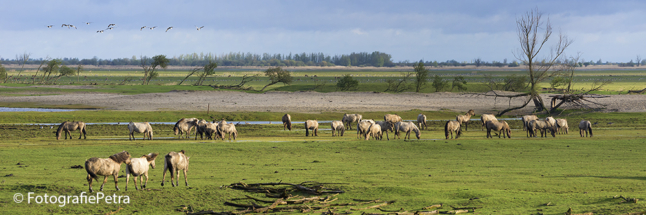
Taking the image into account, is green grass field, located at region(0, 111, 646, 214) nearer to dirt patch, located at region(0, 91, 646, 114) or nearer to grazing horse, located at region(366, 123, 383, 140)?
grazing horse, located at region(366, 123, 383, 140)

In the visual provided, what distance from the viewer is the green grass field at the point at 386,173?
12.6 metres

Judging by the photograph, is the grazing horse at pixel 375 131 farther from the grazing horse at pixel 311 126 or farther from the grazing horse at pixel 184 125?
the grazing horse at pixel 184 125

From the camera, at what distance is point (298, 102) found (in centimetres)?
6228

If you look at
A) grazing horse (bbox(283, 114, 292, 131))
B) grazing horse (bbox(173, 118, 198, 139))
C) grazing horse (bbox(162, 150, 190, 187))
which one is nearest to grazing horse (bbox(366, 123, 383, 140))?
grazing horse (bbox(283, 114, 292, 131))

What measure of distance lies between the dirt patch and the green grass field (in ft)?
74.1

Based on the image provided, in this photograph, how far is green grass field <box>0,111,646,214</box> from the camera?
12570mm

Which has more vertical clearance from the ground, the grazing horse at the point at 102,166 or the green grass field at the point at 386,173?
the grazing horse at the point at 102,166

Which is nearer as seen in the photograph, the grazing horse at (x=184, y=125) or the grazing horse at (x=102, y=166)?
the grazing horse at (x=102, y=166)

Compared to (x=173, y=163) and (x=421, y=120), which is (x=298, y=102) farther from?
(x=173, y=163)

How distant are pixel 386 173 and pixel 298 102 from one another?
44.3 m

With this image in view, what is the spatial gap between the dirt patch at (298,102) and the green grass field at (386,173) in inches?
889

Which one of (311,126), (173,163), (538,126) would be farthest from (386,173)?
(538,126)

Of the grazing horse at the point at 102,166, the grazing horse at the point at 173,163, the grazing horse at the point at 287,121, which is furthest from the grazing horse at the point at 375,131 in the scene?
the grazing horse at the point at 102,166

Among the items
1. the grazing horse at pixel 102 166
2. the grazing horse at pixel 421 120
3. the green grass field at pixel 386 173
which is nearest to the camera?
the green grass field at pixel 386 173
